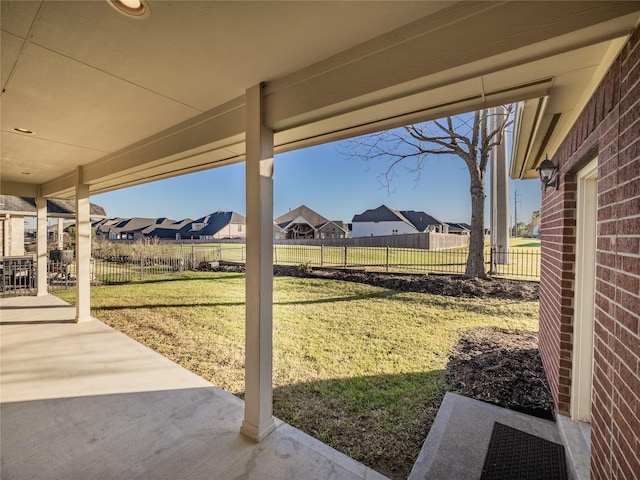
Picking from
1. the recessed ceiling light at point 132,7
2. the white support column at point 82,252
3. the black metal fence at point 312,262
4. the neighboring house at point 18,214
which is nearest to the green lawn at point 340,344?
the white support column at point 82,252

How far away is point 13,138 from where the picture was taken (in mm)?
3197

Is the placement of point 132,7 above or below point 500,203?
below

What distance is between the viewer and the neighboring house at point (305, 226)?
25.8 m

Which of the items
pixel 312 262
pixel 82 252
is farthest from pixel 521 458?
pixel 312 262

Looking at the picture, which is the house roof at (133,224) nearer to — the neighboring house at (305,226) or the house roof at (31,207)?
the neighboring house at (305,226)

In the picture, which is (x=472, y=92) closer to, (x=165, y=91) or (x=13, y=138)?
(x=165, y=91)

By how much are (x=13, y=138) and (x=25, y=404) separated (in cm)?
273

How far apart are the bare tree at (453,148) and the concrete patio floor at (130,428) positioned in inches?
249

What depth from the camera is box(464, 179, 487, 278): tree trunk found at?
8.27m

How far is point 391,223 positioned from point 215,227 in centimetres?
1908

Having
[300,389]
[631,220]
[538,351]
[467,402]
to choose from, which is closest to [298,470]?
[300,389]

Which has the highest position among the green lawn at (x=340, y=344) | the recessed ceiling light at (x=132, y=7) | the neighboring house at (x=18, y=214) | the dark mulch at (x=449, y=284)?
the recessed ceiling light at (x=132, y=7)

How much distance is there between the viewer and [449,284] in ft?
24.7

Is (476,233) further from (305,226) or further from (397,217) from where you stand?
(397,217)
